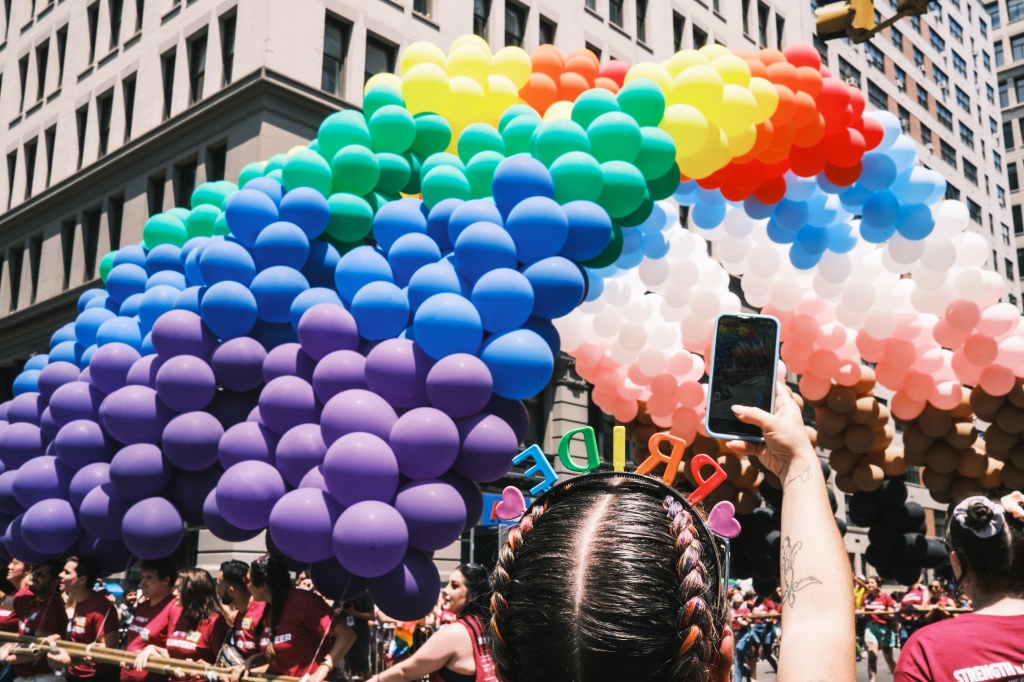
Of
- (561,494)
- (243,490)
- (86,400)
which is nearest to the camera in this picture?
(561,494)

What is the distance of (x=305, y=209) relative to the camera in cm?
712

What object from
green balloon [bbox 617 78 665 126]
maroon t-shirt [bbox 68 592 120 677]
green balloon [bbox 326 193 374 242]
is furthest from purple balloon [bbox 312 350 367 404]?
maroon t-shirt [bbox 68 592 120 677]

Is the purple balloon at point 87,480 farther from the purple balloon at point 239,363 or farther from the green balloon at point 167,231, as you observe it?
the green balloon at point 167,231

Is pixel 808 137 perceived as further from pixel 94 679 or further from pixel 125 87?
pixel 125 87

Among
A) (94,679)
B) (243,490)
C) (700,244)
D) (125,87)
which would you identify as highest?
(125,87)

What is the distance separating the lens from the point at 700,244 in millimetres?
9898

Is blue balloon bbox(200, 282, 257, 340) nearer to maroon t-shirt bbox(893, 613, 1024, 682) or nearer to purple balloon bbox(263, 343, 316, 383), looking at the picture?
purple balloon bbox(263, 343, 316, 383)

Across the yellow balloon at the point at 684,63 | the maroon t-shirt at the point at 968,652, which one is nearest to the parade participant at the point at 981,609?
the maroon t-shirt at the point at 968,652

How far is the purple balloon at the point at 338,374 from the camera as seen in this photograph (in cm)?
628

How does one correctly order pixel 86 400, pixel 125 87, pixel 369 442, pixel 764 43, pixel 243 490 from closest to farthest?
pixel 369 442 → pixel 243 490 → pixel 86 400 → pixel 125 87 → pixel 764 43

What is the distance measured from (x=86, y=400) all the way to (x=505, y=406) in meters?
3.84

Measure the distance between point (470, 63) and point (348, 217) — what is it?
5.95ft

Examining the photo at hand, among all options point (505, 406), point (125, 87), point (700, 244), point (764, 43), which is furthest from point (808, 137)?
point (764, 43)

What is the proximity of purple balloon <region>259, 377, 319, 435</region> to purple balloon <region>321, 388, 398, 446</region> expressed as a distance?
406mm
